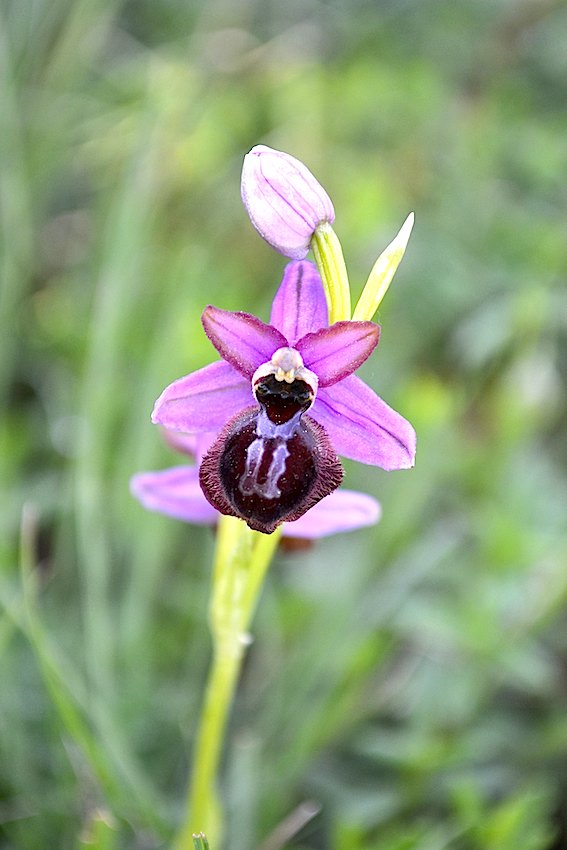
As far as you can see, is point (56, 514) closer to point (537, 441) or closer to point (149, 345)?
point (149, 345)

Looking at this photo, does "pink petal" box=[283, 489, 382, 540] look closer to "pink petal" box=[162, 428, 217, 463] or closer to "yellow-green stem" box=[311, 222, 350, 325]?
"pink petal" box=[162, 428, 217, 463]

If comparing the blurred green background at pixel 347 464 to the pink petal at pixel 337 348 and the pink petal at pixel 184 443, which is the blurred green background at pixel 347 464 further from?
the pink petal at pixel 337 348

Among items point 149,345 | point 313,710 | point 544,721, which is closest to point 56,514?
point 149,345

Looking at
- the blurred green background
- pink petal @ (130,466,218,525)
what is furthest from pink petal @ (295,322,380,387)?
the blurred green background

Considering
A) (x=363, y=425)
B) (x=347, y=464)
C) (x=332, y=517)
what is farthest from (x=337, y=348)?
(x=347, y=464)

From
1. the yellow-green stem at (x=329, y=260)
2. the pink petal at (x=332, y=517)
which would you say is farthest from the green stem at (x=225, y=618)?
the yellow-green stem at (x=329, y=260)

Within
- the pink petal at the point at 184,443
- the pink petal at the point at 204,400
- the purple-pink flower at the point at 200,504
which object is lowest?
the purple-pink flower at the point at 200,504

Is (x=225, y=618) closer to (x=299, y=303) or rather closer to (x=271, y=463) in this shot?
(x=271, y=463)
